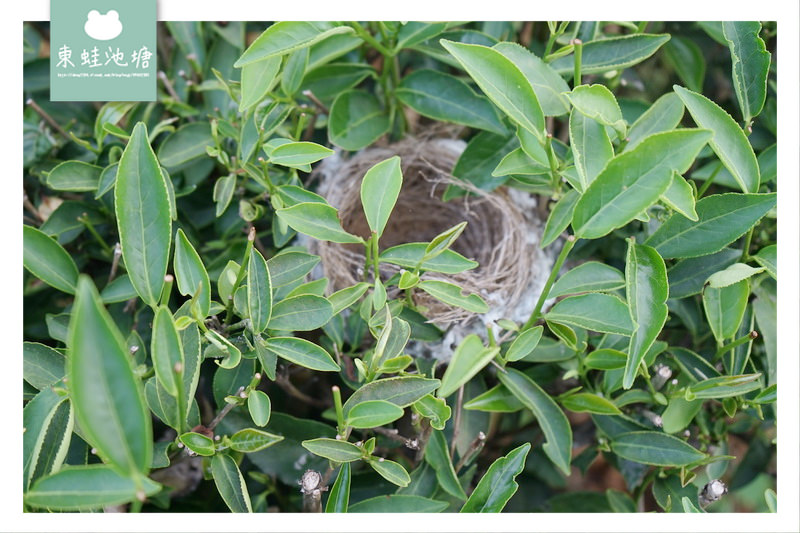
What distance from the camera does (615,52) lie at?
29.6 inches

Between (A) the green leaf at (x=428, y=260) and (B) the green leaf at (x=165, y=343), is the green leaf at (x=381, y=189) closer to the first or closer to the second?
(A) the green leaf at (x=428, y=260)

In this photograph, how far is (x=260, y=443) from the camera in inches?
24.7

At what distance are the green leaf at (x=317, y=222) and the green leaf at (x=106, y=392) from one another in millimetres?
288

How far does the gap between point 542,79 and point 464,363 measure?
0.32 metres

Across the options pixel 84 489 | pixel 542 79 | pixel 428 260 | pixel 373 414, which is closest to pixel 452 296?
pixel 428 260

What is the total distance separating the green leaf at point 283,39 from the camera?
24.6 inches

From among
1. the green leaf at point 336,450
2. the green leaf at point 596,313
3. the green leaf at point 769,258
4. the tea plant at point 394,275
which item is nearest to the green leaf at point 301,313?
the tea plant at point 394,275

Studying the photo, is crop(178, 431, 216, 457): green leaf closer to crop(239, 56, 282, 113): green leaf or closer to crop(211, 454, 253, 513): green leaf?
crop(211, 454, 253, 513): green leaf

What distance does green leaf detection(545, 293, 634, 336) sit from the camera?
24.4 inches

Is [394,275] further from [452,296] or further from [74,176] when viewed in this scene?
[74,176]

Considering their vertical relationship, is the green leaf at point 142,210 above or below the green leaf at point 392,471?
above
